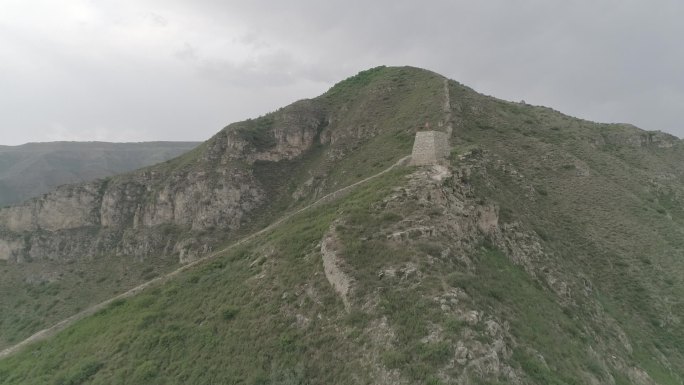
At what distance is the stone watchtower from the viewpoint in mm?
30000

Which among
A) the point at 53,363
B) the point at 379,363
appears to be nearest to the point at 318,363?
the point at 379,363

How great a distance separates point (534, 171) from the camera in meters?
46.4

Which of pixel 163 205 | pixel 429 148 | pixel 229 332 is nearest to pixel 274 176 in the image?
pixel 163 205

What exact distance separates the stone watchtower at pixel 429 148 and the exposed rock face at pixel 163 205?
32079mm

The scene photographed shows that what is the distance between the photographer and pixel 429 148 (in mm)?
30141

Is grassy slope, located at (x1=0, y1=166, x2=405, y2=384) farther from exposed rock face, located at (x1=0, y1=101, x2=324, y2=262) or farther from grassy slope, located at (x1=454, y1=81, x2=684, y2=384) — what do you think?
exposed rock face, located at (x1=0, y1=101, x2=324, y2=262)

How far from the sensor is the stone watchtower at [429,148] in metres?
30.0

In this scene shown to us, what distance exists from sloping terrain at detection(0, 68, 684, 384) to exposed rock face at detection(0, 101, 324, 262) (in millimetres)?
19382

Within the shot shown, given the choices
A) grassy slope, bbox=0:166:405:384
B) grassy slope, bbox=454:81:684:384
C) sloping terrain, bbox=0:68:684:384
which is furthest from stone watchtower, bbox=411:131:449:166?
grassy slope, bbox=454:81:684:384

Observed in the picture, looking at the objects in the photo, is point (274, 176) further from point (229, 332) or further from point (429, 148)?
point (229, 332)

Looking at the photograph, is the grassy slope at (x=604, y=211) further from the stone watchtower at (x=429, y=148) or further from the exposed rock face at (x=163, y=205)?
the exposed rock face at (x=163, y=205)

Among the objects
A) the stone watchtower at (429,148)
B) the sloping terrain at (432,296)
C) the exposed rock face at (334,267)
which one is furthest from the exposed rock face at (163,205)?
the exposed rock face at (334,267)

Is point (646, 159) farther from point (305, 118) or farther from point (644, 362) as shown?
point (305, 118)

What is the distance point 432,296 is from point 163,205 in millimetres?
52740
